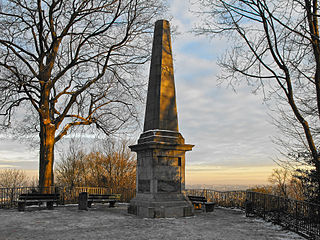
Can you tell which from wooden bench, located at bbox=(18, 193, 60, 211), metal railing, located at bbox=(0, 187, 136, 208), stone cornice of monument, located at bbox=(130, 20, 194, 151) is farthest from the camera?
metal railing, located at bbox=(0, 187, 136, 208)

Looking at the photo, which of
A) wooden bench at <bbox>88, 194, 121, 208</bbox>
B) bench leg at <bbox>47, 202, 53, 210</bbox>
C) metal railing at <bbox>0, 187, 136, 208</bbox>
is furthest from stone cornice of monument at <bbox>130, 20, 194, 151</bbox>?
metal railing at <bbox>0, 187, 136, 208</bbox>

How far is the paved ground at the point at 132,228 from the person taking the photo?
8.03 metres

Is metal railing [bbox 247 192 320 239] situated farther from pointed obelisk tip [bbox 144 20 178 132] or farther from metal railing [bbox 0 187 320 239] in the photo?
pointed obelisk tip [bbox 144 20 178 132]

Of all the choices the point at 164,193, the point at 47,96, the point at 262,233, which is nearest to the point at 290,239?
the point at 262,233

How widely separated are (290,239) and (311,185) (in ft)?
11.3

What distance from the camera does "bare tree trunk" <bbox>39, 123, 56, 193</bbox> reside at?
17078mm

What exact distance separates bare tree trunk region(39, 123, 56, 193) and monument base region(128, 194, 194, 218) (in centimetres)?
717

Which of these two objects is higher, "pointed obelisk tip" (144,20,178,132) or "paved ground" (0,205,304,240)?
"pointed obelisk tip" (144,20,178,132)

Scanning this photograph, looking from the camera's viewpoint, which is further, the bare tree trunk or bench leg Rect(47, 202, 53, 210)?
the bare tree trunk

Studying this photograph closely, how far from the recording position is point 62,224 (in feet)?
32.0

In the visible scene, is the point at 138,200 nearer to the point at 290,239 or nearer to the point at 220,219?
the point at 220,219

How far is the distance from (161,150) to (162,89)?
2712mm

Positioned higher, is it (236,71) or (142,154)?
(236,71)

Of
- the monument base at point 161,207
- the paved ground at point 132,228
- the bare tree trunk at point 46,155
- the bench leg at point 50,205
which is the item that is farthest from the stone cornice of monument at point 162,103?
the bare tree trunk at point 46,155
